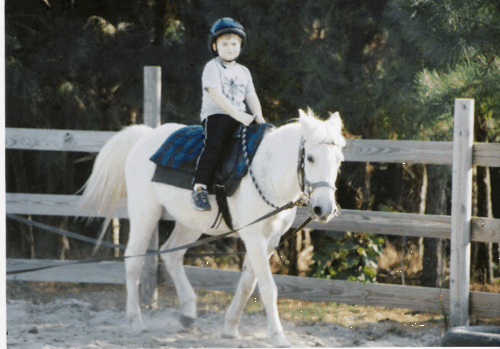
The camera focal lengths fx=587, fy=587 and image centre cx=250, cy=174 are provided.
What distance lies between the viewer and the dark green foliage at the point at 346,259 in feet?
16.3

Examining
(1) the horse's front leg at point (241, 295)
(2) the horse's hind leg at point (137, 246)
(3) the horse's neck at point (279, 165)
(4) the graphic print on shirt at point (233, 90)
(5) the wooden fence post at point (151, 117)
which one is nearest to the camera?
(3) the horse's neck at point (279, 165)

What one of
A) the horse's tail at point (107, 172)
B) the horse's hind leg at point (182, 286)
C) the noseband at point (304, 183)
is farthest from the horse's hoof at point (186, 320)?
the noseband at point (304, 183)

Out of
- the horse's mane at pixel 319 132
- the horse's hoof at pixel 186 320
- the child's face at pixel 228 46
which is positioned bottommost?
the horse's hoof at pixel 186 320

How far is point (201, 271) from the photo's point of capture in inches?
184

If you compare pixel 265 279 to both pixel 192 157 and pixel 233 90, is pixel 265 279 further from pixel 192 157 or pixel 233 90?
pixel 233 90

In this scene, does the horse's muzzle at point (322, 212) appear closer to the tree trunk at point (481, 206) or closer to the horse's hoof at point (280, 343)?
the horse's hoof at point (280, 343)

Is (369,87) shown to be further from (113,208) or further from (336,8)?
(113,208)

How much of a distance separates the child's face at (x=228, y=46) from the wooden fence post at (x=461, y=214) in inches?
59.1

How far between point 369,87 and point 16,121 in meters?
3.39

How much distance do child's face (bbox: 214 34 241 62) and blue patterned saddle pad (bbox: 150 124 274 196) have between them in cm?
45

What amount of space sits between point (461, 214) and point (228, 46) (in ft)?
6.18

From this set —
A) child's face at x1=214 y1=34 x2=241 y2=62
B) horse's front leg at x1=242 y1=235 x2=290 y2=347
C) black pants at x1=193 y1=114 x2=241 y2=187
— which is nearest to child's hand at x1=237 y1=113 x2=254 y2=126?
black pants at x1=193 y1=114 x2=241 y2=187

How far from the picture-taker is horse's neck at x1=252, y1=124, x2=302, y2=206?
3230 mm

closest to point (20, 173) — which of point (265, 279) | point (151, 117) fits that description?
point (151, 117)
